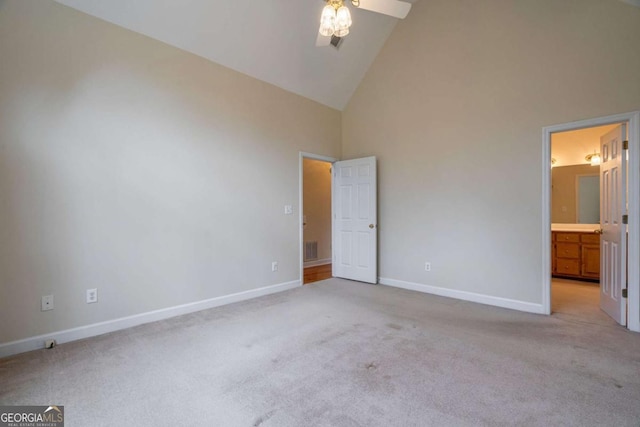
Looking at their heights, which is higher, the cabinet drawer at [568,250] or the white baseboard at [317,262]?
the cabinet drawer at [568,250]

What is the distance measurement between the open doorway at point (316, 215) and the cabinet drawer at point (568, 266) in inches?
161

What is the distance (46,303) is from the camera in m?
2.55

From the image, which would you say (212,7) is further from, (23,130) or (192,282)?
(192,282)

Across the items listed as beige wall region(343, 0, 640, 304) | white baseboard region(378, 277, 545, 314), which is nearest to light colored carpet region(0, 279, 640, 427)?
white baseboard region(378, 277, 545, 314)

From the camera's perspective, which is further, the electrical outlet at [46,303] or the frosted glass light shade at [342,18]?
the electrical outlet at [46,303]

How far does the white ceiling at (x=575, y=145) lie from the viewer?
Result: 4926mm

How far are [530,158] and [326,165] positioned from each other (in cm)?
410

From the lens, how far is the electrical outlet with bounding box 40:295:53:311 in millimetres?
2533

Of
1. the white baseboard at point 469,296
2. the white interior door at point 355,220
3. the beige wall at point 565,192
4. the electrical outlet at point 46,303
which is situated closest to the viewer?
the electrical outlet at point 46,303

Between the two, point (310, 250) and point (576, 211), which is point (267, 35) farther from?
point (576, 211)

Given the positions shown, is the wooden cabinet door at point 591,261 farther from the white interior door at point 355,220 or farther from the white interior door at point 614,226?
the white interior door at point 355,220

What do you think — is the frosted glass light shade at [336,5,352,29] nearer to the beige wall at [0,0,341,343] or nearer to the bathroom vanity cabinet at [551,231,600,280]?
the beige wall at [0,0,341,343]

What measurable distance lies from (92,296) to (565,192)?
722cm

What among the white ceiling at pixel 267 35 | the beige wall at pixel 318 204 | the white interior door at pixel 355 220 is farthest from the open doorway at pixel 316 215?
the white ceiling at pixel 267 35
